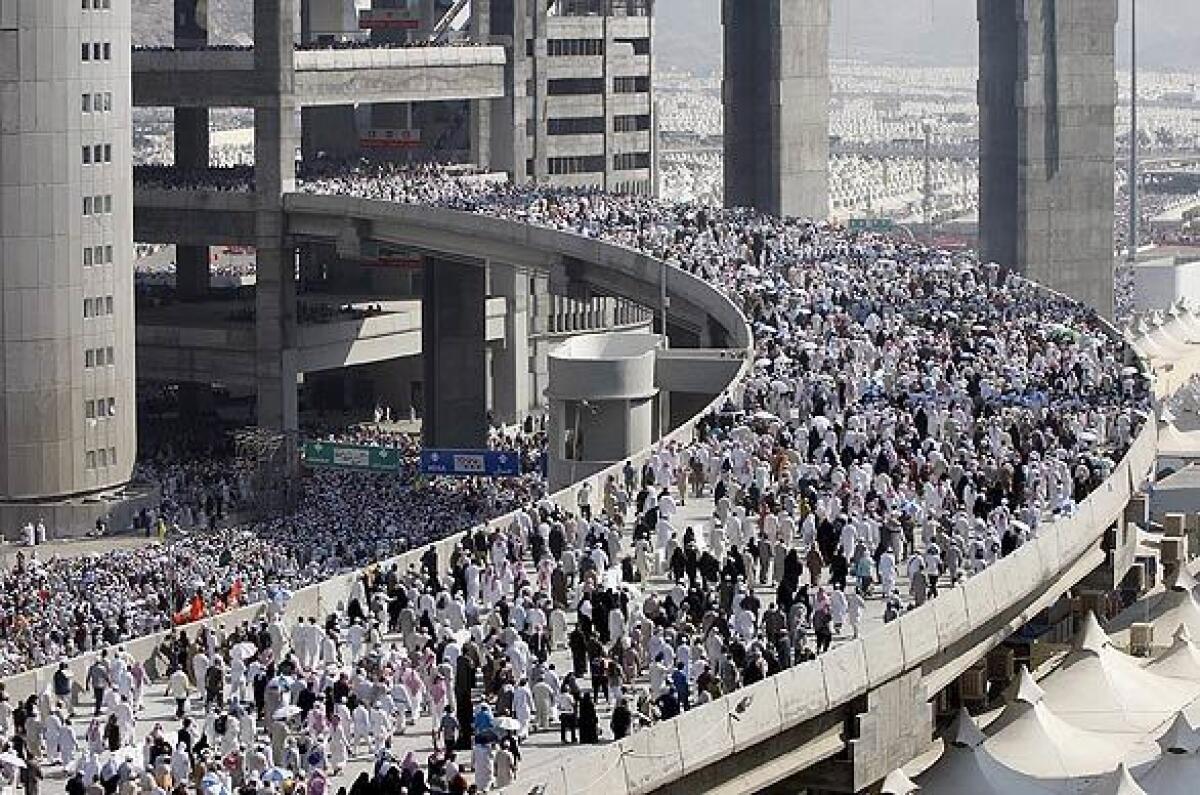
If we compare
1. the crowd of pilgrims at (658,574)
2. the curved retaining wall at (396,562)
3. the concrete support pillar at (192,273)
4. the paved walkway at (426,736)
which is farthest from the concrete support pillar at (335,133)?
the paved walkway at (426,736)

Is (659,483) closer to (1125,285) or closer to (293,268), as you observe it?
(293,268)

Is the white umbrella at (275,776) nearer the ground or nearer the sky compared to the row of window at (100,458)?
nearer the sky

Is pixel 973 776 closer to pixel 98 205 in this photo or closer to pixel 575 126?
pixel 98 205

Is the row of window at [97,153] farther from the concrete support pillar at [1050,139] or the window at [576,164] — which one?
the window at [576,164]

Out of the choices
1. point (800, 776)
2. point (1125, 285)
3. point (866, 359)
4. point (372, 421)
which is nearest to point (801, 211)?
point (372, 421)

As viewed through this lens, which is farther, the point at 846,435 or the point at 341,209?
the point at 341,209

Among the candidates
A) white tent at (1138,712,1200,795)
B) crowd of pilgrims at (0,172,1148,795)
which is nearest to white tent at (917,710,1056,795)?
white tent at (1138,712,1200,795)
